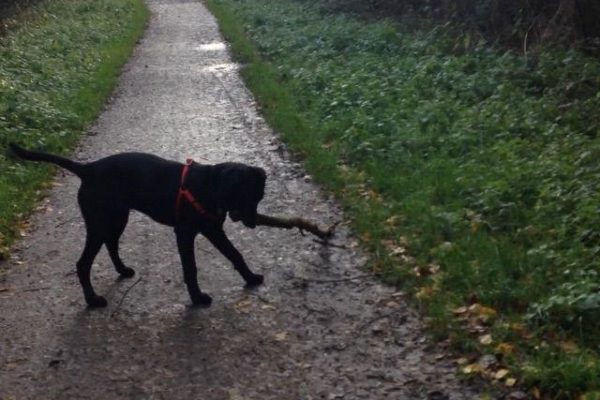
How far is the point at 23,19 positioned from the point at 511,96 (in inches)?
640

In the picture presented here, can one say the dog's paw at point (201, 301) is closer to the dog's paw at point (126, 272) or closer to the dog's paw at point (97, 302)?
the dog's paw at point (97, 302)

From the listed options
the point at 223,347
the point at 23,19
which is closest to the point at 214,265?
the point at 223,347

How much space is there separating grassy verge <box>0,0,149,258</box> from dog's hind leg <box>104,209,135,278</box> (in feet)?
4.62

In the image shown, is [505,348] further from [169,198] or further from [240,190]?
[169,198]

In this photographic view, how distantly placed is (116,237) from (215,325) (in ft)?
4.29

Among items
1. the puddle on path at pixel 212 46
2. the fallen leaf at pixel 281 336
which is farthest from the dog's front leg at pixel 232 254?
the puddle on path at pixel 212 46

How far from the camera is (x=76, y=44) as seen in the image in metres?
20.9

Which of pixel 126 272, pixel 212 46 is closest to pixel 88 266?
pixel 126 272

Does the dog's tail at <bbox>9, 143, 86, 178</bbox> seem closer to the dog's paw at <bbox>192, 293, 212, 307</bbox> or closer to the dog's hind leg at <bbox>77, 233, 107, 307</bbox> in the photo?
the dog's hind leg at <bbox>77, 233, 107, 307</bbox>

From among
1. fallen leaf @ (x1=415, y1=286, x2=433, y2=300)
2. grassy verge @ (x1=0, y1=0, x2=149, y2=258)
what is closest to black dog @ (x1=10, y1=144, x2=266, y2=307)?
fallen leaf @ (x1=415, y1=286, x2=433, y2=300)

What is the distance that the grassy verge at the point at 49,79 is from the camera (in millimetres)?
10219

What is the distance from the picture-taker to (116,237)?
23.5 feet

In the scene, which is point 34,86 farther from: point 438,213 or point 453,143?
point 438,213

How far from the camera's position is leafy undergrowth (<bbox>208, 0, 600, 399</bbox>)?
563cm
